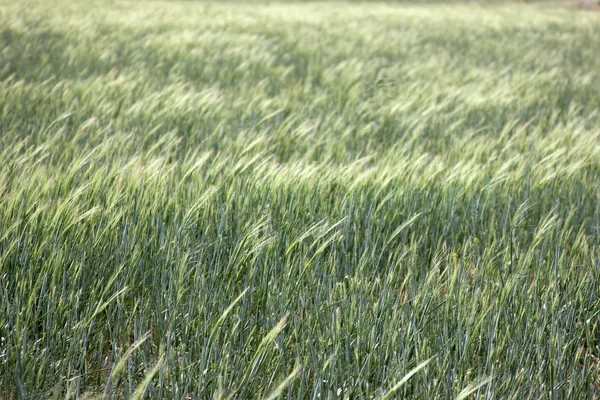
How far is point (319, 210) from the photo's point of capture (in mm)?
1504

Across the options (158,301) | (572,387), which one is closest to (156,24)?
(158,301)

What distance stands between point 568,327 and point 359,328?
1.46 feet

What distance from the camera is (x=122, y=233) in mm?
1304

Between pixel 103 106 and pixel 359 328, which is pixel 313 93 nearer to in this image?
pixel 103 106

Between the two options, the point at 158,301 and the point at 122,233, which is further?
the point at 122,233

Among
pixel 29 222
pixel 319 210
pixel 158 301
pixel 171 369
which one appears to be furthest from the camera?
pixel 319 210

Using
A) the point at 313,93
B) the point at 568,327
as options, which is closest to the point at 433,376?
the point at 568,327

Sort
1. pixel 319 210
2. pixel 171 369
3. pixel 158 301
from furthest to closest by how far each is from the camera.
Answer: pixel 319 210, pixel 158 301, pixel 171 369

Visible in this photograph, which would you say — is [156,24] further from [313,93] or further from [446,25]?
[446,25]

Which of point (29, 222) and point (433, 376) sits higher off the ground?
point (29, 222)

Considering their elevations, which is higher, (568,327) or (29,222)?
(29,222)

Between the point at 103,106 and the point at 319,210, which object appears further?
the point at 103,106

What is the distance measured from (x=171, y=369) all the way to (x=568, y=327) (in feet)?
2.55

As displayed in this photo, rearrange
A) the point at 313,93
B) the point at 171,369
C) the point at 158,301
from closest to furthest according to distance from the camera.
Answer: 1. the point at 171,369
2. the point at 158,301
3. the point at 313,93
